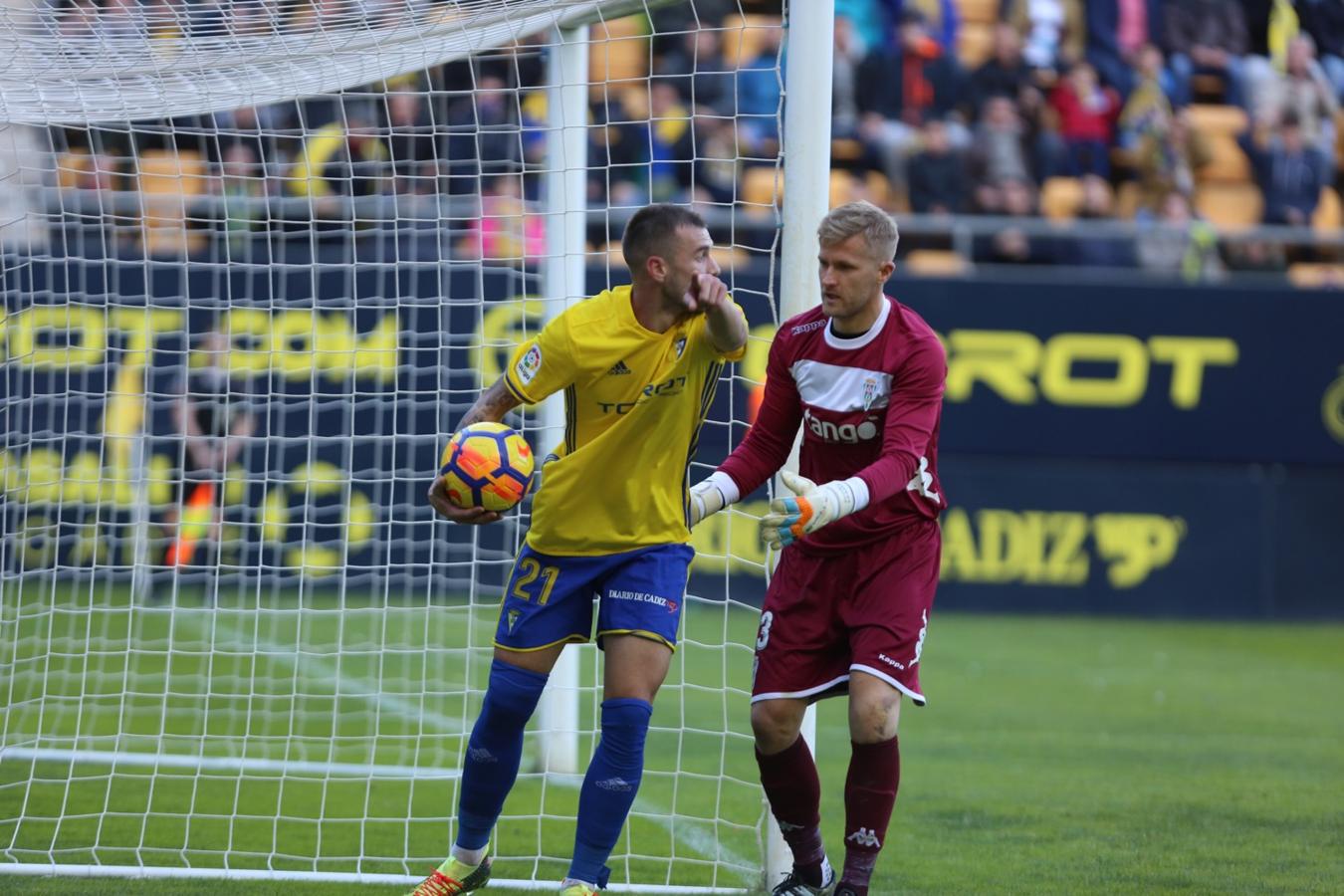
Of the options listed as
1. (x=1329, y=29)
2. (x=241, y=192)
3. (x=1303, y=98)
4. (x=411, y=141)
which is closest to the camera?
(x=411, y=141)

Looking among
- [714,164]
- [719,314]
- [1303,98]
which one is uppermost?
[1303,98]

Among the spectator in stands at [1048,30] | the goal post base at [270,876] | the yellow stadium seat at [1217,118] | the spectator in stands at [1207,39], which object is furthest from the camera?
the spectator in stands at [1207,39]

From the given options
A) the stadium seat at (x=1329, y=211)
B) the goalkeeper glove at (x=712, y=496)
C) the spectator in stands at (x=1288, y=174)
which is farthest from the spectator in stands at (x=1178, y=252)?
the goalkeeper glove at (x=712, y=496)

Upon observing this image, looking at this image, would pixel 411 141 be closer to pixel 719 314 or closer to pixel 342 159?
pixel 342 159

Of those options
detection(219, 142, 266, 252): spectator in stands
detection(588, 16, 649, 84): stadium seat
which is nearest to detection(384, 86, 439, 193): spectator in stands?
detection(219, 142, 266, 252): spectator in stands

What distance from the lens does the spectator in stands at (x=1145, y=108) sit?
17.5 m

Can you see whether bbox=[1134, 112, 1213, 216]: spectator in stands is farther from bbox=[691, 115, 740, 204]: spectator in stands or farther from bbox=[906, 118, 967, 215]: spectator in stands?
bbox=[691, 115, 740, 204]: spectator in stands

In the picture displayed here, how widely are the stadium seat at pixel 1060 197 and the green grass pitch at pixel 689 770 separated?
19.9 ft

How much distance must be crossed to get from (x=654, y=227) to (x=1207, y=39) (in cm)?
1555

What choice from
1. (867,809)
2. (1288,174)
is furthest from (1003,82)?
(867,809)

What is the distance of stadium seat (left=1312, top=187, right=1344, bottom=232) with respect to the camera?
18.0m

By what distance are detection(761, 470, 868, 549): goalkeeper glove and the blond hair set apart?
73 centimetres

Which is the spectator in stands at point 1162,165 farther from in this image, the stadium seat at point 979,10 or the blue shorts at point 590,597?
the blue shorts at point 590,597

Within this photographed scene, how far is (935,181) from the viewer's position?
16578mm
